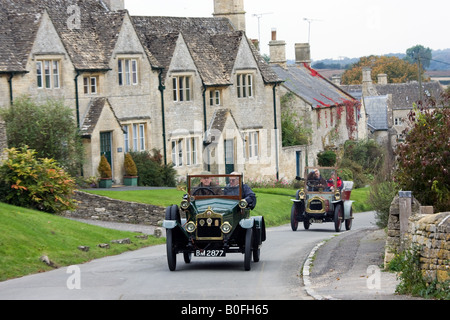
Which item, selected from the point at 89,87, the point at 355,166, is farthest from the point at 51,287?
the point at 355,166

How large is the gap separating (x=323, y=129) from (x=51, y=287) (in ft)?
163

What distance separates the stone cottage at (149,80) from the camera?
4141 cm

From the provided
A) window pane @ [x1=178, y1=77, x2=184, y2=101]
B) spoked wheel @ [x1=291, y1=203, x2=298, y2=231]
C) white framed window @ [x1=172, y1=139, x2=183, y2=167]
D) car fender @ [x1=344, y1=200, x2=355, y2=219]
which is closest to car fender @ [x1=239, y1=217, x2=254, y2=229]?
spoked wheel @ [x1=291, y1=203, x2=298, y2=231]

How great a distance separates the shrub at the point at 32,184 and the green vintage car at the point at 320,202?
822 centimetres

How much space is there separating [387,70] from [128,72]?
111 m

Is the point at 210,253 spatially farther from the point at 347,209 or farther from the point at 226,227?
the point at 347,209

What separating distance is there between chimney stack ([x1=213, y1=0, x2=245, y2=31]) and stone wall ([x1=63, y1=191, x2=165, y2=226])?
2468 cm

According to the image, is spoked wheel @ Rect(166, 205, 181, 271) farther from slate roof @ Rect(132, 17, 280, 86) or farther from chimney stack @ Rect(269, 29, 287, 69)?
chimney stack @ Rect(269, 29, 287, 69)

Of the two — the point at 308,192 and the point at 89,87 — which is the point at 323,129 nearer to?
the point at 89,87

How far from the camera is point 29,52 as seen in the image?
40531 mm

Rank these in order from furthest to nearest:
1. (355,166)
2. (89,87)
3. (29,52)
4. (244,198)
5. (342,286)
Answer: (355,166) → (89,87) → (29,52) → (244,198) → (342,286)

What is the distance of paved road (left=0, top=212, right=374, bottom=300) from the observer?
16688 mm
